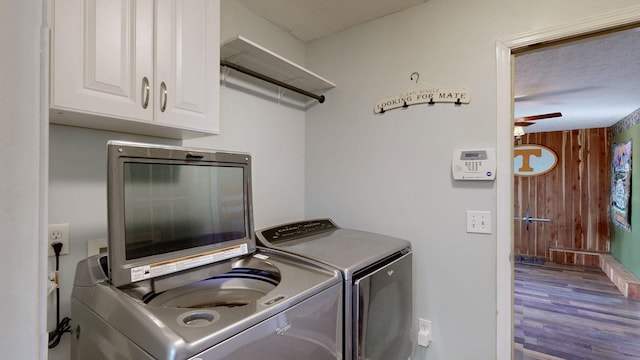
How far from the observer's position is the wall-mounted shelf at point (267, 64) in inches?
60.5

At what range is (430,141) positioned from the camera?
5.85ft

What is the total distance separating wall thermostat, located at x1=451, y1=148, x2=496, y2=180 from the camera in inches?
61.9

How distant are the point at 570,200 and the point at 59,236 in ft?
23.2

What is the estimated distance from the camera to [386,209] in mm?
1937

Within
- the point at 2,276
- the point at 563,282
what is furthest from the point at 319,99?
the point at 563,282

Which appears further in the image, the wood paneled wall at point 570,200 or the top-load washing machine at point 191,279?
the wood paneled wall at point 570,200

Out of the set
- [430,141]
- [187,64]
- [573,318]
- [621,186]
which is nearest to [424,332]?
[430,141]

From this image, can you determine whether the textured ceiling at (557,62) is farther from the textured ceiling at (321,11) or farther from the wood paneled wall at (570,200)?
the wood paneled wall at (570,200)

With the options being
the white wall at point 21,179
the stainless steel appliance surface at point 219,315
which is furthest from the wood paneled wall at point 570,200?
the white wall at point 21,179

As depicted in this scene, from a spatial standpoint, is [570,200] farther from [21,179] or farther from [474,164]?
[21,179]

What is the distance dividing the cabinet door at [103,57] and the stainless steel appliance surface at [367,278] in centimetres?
85

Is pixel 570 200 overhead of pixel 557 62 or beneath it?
beneath

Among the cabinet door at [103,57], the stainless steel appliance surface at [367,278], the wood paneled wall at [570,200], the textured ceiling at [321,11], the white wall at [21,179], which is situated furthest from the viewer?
the wood paneled wall at [570,200]

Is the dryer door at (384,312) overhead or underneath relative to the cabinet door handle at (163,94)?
underneath
